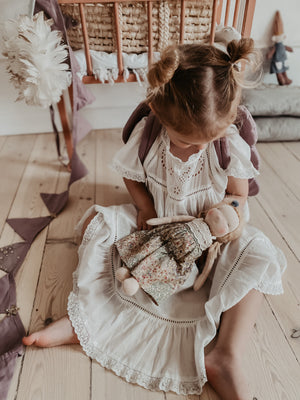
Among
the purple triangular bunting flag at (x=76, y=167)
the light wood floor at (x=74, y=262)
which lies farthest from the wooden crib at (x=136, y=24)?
the light wood floor at (x=74, y=262)

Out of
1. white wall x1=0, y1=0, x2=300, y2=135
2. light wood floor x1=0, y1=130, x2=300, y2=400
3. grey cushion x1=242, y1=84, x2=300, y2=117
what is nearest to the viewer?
light wood floor x1=0, y1=130, x2=300, y2=400

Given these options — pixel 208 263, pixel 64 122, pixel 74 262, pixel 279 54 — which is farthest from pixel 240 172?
pixel 279 54

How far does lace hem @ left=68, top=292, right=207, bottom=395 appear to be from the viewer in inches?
29.9

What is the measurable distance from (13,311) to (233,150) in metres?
0.74

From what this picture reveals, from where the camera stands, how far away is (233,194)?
3.15 feet

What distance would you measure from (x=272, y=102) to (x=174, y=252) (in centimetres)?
117

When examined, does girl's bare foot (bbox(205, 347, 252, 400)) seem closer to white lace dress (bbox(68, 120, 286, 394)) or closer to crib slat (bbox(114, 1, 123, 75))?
white lace dress (bbox(68, 120, 286, 394))

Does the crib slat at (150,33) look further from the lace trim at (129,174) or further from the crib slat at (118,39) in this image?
the lace trim at (129,174)

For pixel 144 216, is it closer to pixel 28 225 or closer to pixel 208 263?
pixel 208 263

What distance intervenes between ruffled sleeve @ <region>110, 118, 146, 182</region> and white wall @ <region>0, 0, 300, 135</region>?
0.83 meters

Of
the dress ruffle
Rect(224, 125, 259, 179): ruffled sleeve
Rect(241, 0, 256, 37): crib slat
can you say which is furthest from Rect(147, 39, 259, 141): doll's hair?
Rect(241, 0, 256, 37): crib slat

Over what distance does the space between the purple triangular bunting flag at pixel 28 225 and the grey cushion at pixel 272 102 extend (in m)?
1.12

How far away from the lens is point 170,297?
2.95 feet

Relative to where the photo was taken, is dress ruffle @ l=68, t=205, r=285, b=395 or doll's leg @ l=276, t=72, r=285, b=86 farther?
doll's leg @ l=276, t=72, r=285, b=86
